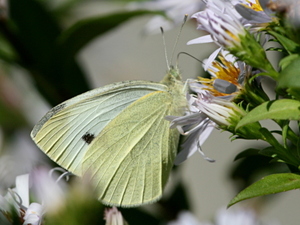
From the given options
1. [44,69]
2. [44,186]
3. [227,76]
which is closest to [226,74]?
[227,76]

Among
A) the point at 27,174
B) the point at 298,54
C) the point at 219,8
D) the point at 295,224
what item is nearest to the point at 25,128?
the point at 27,174

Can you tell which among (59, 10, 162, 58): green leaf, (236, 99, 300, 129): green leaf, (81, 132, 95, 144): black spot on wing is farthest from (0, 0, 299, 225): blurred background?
(236, 99, 300, 129): green leaf

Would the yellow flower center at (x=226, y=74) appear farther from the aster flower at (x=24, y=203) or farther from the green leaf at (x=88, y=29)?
the aster flower at (x=24, y=203)

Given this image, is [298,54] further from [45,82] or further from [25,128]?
[25,128]

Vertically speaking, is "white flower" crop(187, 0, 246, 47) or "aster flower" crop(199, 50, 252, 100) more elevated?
"white flower" crop(187, 0, 246, 47)

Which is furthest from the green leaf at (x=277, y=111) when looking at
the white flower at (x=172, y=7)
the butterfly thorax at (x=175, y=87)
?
the white flower at (x=172, y=7)

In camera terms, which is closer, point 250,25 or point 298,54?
point 298,54

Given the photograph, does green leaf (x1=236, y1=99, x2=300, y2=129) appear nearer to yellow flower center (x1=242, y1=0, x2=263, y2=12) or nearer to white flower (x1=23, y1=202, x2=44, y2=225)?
yellow flower center (x1=242, y1=0, x2=263, y2=12)
